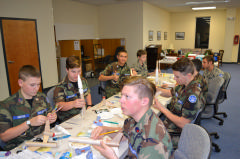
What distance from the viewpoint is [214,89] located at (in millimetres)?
3152

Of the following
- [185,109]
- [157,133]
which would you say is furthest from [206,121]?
[157,133]

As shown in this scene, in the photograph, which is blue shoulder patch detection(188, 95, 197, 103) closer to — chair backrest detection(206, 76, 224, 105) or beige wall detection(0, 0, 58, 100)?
→ chair backrest detection(206, 76, 224, 105)

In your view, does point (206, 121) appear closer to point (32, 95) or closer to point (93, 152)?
point (93, 152)

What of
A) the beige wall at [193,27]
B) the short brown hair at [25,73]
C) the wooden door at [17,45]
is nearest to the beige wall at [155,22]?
the beige wall at [193,27]

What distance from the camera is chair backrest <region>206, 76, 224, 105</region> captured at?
9.35 feet

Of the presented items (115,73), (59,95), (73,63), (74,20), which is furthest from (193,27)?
(59,95)

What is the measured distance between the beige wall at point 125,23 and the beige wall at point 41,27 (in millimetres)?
3557

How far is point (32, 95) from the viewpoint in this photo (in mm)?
1751

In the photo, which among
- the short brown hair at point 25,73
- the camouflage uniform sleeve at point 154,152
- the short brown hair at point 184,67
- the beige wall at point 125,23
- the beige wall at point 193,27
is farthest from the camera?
the beige wall at point 193,27

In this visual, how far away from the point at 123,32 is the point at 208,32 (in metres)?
6.25

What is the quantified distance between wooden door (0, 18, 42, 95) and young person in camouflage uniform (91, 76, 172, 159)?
438 centimetres

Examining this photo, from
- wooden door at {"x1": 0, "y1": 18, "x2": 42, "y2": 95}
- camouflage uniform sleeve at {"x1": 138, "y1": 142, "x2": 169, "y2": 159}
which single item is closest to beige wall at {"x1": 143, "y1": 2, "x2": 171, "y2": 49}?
wooden door at {"x1": 0, "y1": 18, "x2": 42, "y2": 95}

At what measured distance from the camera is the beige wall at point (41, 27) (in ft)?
14.6

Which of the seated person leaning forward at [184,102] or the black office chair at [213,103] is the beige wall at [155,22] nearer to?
the black office chair at [213,103]
